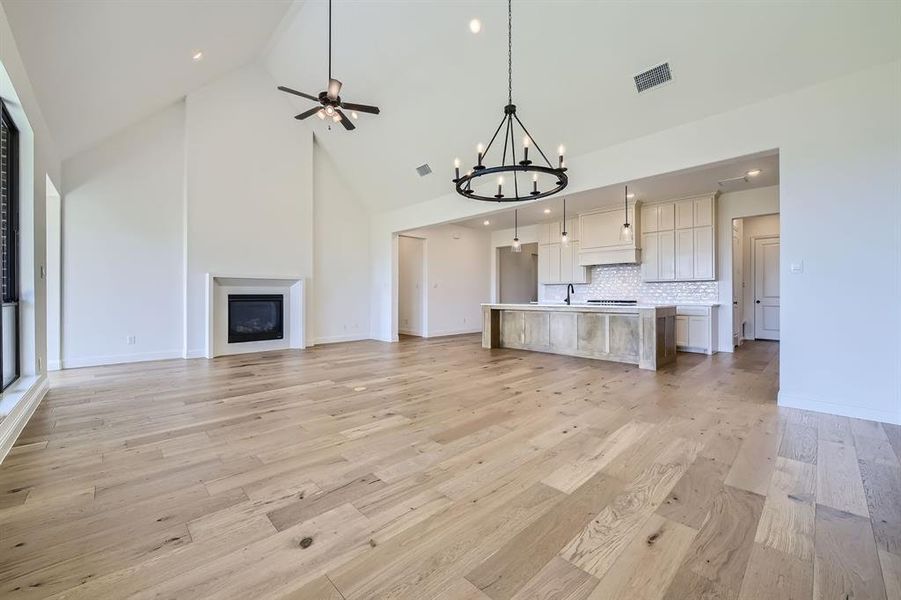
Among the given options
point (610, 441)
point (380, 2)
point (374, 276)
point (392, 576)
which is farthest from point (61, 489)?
point (374, 276)

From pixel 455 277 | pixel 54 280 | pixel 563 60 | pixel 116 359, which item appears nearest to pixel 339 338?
pixel 455 277

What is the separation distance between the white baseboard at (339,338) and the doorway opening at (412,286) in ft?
3.38

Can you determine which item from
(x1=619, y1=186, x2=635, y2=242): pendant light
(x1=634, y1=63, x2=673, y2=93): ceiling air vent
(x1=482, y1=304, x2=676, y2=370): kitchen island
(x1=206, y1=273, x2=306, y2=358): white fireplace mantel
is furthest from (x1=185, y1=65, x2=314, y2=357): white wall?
(x1=619, y1=186, x2=635, y2=242): pendant light

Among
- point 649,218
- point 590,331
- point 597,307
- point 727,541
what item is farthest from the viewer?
point 649,218

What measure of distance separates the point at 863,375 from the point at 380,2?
609cm

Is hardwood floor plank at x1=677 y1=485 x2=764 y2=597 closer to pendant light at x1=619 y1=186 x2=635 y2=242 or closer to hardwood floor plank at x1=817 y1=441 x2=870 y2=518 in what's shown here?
hardwood floor plank at x1=817 y1=441 x2=870 y2=518

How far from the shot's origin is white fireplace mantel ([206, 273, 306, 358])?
6.13 m

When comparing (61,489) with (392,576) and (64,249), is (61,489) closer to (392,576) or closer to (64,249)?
(392,576)

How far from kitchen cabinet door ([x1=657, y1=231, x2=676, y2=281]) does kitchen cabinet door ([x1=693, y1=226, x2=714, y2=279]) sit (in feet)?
1.17

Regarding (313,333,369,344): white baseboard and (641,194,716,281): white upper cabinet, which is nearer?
(641,194,716,281): white upper cabinet

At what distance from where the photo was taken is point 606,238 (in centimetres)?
743

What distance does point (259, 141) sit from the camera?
6641 millimetres

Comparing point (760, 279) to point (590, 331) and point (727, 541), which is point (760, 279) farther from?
point (727, 541)

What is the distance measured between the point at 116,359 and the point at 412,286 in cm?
582
